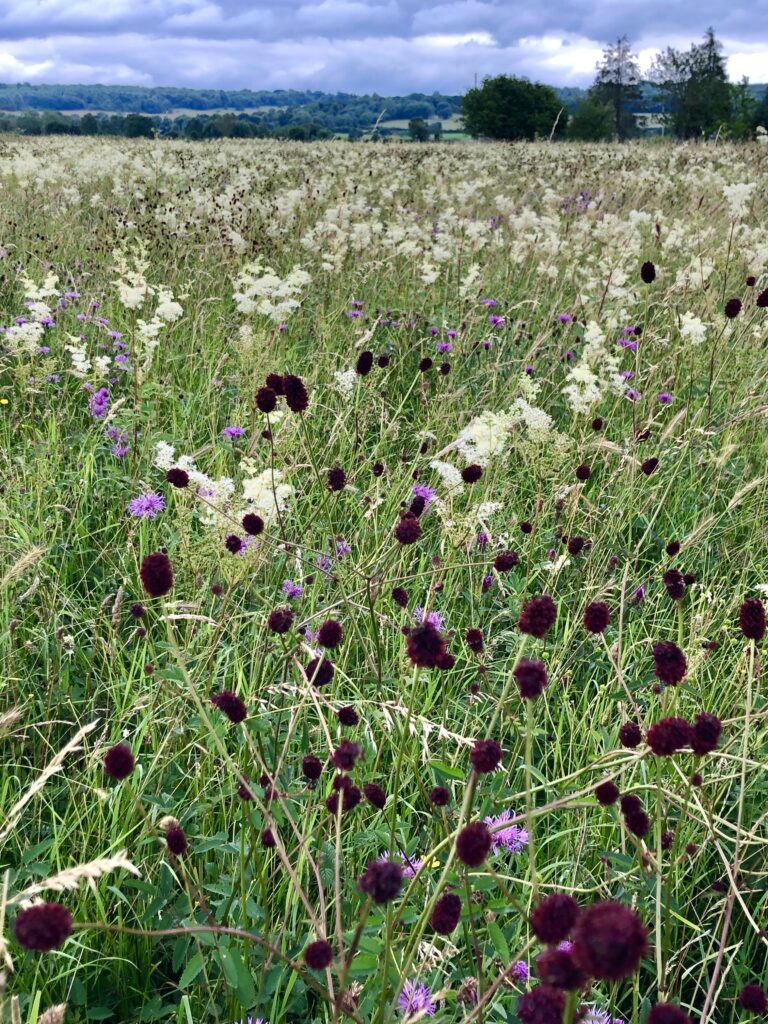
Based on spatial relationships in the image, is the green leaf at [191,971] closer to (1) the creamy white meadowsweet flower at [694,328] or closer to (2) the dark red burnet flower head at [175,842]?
(2) the dark red burnet flower head at [175,842]

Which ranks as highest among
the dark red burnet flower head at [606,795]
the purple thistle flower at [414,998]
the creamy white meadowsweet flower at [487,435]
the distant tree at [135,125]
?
the distant tree at [135,125]

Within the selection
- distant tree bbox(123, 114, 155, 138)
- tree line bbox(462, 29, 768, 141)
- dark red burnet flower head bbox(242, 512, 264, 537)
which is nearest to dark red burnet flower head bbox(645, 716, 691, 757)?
dark red burnet flower head bbox(242, 512, 264, 537)

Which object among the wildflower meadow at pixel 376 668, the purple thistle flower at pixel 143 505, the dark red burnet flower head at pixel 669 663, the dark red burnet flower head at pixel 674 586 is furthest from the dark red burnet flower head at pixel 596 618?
the purple thistle flower at pixel 143 505

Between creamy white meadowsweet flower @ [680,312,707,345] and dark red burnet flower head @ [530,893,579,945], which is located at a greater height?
creamy white meadowsweet flower @ [680,312,707,345]

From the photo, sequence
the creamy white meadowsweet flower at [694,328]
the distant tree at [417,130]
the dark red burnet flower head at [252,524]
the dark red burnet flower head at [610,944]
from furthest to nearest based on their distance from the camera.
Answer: the distant tree at [417,130] < the creamy white meadowsweet flower at [694,328] < the dark red burnet flower head at [252,524] < the dark red burnet flower head at [610,944]

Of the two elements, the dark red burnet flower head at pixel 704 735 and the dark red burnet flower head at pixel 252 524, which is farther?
the dark red burnet flower head at pixel 252 524

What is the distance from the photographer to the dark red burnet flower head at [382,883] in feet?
2.53

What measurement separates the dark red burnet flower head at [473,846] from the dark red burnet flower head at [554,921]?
0.08m

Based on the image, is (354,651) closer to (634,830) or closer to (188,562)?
(188,562)

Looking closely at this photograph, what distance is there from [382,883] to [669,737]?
0.37 metres

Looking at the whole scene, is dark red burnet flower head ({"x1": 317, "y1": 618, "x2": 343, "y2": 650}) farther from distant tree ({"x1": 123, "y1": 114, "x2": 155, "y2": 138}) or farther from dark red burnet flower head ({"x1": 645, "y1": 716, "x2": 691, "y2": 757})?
distant tree ({"x1": 123, "y1": 114, "x2": 155, "y2": 138})

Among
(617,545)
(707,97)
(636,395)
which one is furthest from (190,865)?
(707,97)

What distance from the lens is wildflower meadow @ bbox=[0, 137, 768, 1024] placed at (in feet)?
3.78

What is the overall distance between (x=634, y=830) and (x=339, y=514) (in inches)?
78.8
